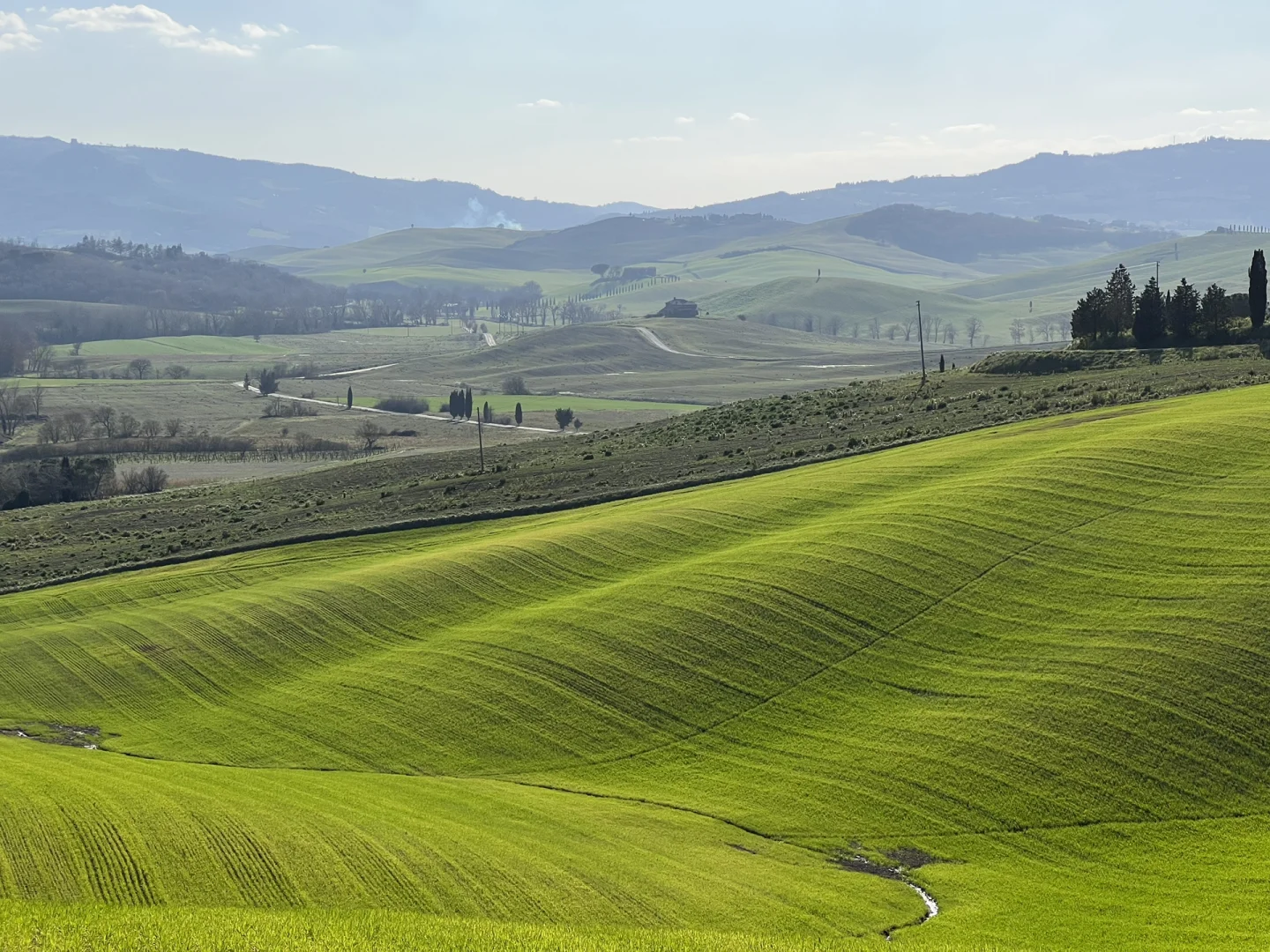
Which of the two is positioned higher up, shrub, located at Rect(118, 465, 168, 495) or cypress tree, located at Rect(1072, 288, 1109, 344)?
cypress tree, located at Rect(1072, 288, 1109, 344)

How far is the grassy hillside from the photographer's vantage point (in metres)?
33.4

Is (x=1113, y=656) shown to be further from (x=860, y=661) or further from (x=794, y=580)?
(x=794, y=580)

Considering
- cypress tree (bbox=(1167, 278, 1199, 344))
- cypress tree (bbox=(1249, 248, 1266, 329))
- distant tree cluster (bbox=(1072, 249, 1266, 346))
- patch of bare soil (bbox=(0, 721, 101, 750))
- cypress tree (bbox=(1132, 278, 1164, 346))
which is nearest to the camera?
patch of bare soil (bbox=(0, 721, 101, 750))

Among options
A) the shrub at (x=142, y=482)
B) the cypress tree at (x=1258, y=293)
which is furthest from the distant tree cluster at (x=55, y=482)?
the cypress tree at (x=1258, y=293)

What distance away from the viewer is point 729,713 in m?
46.3

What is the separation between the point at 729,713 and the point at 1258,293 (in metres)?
70.2

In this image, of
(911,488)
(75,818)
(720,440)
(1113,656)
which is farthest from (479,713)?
(720,440)

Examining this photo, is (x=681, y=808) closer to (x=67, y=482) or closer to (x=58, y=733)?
(x=58, y=733)

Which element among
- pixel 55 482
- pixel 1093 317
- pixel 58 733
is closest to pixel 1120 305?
pixel 1093 317

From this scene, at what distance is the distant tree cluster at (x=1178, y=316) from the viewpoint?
99438 millimetres

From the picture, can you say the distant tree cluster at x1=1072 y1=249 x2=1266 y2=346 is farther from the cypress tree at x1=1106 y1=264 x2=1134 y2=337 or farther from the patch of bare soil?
the patch of bare soil

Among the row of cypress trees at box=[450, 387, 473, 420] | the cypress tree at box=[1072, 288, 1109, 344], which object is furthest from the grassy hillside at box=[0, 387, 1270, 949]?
the row of cypress trees at box=[450, 387, 473, 420]

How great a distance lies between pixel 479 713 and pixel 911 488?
27.2m

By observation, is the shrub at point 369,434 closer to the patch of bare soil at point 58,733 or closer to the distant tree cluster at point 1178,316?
the distant tree cluster at point 1178,316
